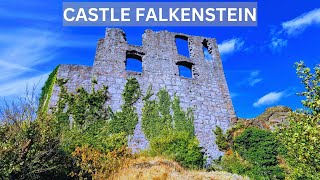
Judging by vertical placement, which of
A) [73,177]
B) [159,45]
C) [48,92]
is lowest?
[73,177]

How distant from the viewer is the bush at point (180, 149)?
688 inches

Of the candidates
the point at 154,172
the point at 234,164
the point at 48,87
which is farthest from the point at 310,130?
the point at 48,87

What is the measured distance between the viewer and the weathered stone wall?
824 inches

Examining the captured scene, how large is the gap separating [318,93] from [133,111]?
13.2 meters

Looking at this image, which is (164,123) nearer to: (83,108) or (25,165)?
(83,108)

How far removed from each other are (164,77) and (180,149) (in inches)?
261

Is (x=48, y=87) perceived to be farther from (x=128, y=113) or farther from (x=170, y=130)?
(x=170, y=130)

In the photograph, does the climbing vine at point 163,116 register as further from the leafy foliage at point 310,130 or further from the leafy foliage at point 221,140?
the leafy foliage at point 310,130

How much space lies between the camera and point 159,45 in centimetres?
2427

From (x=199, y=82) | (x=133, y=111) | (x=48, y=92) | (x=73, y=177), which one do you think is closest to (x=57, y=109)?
(x=48, y=92)

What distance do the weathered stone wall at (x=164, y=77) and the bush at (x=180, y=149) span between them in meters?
1.60

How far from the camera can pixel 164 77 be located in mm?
22906

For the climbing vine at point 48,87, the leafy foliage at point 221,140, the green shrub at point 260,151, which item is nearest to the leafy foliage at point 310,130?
the green shrub at point 260,151

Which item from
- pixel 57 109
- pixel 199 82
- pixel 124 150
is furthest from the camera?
pixel 199 82
